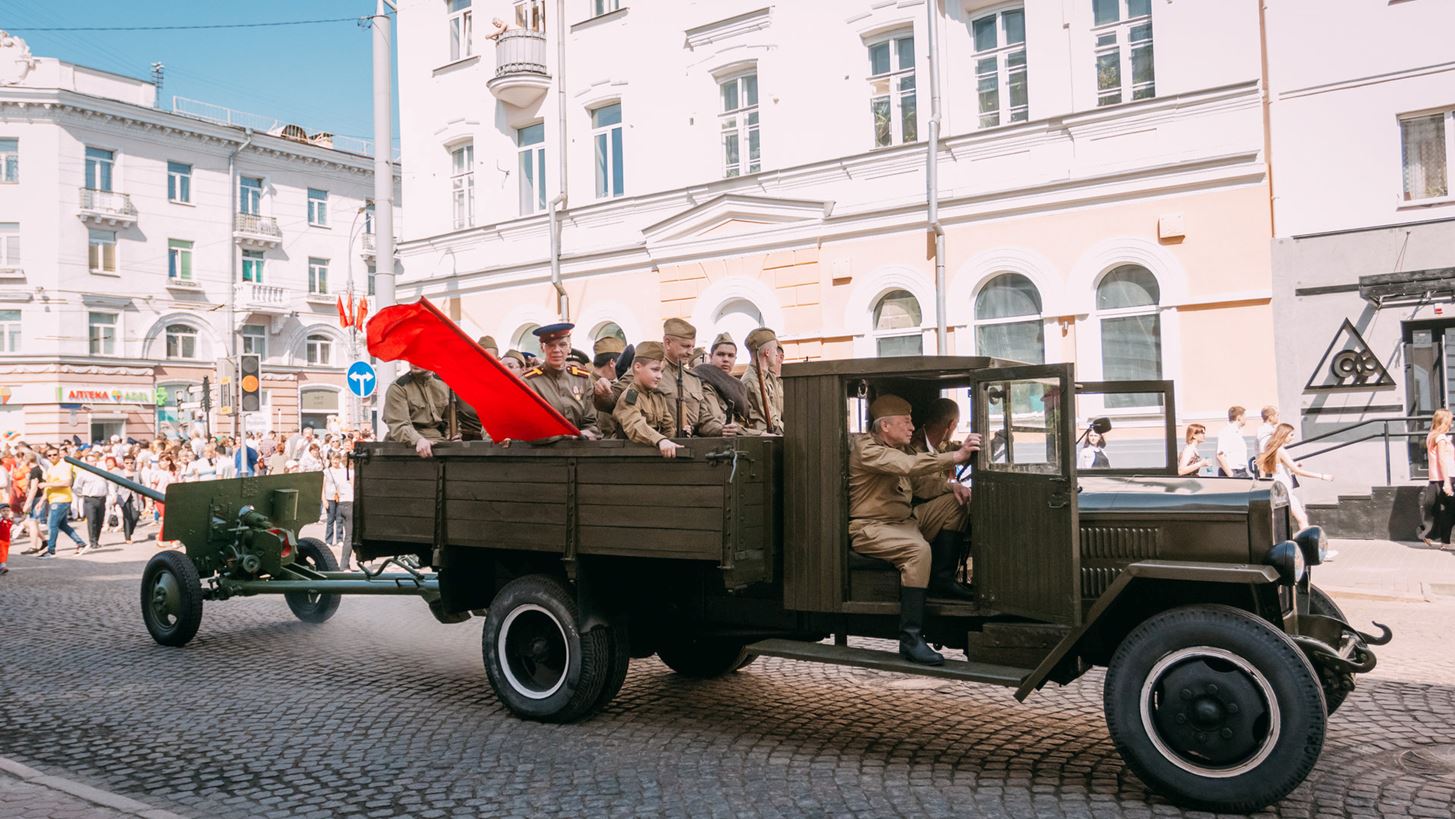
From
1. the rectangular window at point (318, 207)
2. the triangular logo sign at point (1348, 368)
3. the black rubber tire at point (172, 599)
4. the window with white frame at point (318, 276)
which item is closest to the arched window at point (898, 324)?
the triangular logo sign at point (1348, 368)

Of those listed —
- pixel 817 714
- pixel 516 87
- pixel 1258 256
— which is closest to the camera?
pixel 817 714

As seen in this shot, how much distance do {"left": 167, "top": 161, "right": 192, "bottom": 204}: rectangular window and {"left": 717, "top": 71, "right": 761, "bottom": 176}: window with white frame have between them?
31401 millimetres

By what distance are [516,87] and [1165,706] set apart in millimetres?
19559

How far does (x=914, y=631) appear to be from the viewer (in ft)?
17.9

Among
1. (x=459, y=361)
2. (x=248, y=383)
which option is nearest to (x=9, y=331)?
(x=248, y=383)

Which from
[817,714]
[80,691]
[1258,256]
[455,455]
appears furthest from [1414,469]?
[80,691]

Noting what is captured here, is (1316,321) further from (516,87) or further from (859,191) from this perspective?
(516,87)

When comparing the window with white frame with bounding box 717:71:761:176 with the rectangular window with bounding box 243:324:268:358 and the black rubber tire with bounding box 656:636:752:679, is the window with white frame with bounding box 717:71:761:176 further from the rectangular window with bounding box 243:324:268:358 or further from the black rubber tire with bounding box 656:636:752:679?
the rectangular window with bounding box 243:324:268:358

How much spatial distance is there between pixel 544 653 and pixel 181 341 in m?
41.9

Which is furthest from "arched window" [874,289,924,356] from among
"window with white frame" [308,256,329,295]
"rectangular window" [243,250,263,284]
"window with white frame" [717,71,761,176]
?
"window with white frame" [308,256,329,295]

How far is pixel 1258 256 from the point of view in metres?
14.8

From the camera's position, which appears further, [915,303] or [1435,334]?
[915,303]

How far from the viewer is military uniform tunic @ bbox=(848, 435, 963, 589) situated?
5512 millimetres

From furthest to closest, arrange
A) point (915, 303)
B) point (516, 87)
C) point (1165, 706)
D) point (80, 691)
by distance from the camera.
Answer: point (516, 87) → point (915, 303) → point (80, 691) → point (1165, 706)
